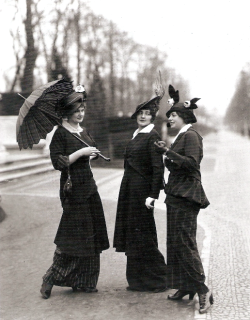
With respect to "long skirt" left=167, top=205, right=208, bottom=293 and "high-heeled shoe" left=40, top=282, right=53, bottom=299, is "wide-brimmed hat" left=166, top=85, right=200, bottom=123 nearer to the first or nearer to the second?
"long skirt" left=167, top=205, right=208, bottom=293

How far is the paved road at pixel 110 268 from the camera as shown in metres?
4.09

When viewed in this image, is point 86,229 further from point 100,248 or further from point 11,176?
point 11,176

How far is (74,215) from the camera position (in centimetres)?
456

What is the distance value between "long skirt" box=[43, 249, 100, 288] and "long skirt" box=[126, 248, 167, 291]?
36cm

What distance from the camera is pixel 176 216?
13.9ft

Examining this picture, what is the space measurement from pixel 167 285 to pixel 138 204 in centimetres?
79

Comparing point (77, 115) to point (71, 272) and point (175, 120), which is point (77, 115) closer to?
point (175, 120)

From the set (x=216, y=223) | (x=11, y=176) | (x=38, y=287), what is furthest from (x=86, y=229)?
(x=11, y=176)

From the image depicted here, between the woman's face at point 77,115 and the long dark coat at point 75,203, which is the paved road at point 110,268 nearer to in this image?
the long dark coat at point 75,203

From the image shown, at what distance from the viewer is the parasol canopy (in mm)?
4477

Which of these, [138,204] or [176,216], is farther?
[138,204]

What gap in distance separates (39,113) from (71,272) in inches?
58.9

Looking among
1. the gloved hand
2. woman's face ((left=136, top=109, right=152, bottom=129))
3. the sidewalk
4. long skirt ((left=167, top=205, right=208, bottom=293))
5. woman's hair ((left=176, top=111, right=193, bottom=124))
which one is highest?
woman's hair ((left=176, top=111, right=193, bottom=124))

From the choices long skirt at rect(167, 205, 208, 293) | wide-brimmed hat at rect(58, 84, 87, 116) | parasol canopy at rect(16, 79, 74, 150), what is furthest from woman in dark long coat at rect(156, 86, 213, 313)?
parasol canopy at rect(16, 79, 74, 150)
